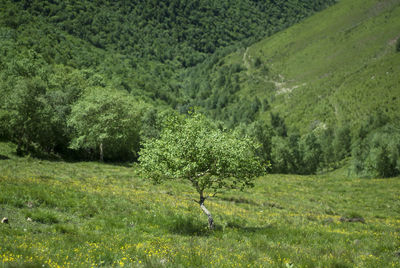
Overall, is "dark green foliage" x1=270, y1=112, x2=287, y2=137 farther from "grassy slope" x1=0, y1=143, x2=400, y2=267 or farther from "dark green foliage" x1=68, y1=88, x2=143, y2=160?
"grassy slope" x1=0, y1=143, x2=400, y2=267

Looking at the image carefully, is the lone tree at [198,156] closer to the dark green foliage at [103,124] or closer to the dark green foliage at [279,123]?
the dark green foliage at [103,124]

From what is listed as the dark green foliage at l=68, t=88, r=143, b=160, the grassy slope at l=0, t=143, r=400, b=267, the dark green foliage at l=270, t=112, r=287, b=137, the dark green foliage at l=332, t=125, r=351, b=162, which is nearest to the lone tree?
the grassy slope at l=0, t=143, r=400, b=267

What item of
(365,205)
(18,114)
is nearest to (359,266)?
(365,205)

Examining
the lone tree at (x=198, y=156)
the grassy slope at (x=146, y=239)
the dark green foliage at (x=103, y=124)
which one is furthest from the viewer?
the dark green foliage at (x=103, y=124)

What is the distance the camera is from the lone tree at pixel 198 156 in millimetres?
14000

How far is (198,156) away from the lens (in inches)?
551

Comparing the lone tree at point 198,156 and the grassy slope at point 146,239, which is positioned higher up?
the lone tree at point 198,156

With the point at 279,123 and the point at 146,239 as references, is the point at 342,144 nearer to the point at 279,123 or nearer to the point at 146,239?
the point at 279,123

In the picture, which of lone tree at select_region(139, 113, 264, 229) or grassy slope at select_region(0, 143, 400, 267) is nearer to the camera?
grassy slope at select_region(0, 143, 400, 267)

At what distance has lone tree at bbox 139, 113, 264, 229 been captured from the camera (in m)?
14.0

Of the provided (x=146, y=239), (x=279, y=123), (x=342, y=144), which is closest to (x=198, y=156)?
(x=146, y=239)

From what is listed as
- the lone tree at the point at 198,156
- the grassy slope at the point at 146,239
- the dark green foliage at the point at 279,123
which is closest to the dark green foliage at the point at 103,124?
the grassy slope at the point at 146,239

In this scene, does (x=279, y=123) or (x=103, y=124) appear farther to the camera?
(x=279, y=123)

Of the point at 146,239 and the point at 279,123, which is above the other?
the point at 279,123
